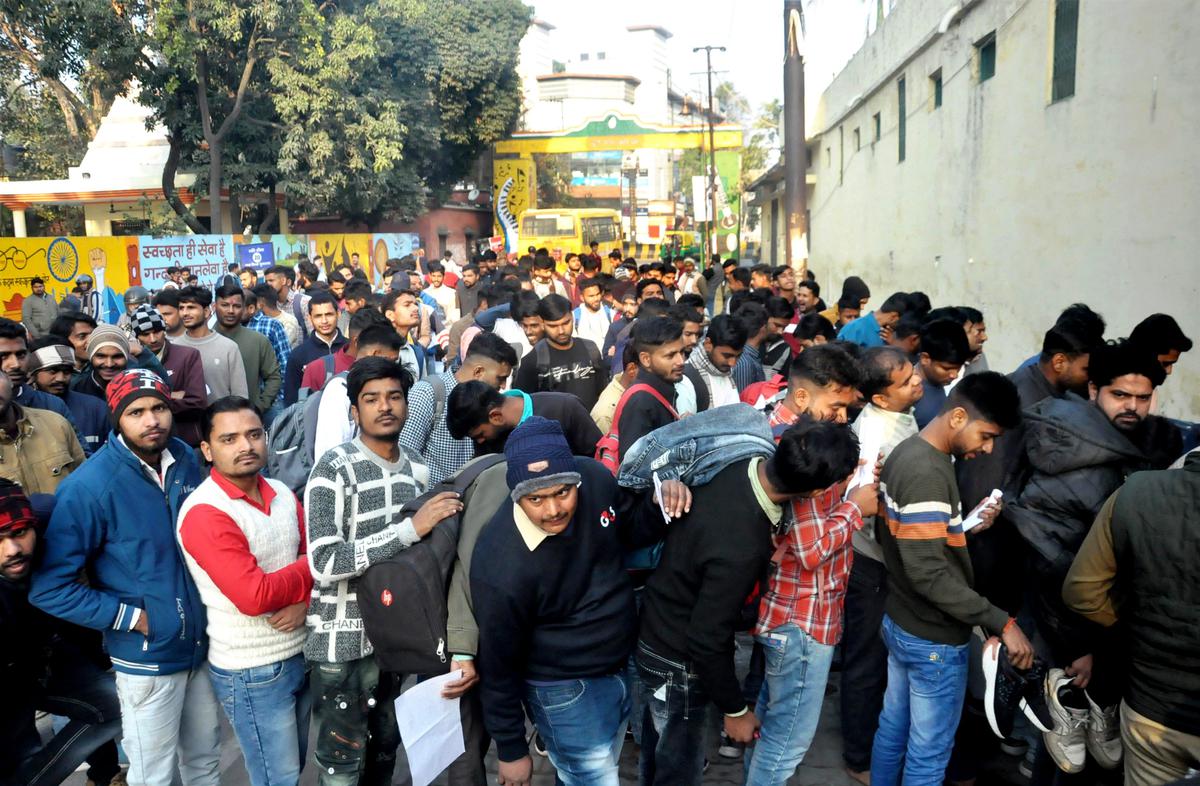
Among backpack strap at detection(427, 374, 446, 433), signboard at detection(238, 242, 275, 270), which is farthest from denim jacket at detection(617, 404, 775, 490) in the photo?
signboard at detection(238, 242, 275, 270)

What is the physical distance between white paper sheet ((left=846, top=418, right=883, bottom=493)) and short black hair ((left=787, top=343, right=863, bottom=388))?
37 cm

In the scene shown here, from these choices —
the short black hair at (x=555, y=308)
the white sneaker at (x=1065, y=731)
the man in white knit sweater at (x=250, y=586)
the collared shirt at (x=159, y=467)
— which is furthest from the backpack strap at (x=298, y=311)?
the white sneaker at (x=1065, y=731)

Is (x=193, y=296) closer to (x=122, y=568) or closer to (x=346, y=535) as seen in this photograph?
(x=122, y=568)

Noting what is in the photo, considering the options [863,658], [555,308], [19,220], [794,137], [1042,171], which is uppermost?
[794,137]

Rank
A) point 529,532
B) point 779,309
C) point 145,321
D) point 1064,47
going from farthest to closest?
point 1064,47, point 779,309, point 145,321, point 529,532

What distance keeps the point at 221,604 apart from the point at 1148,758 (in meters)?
3.09

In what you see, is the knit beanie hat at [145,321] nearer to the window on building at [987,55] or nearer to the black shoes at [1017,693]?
the black shoes at [1017,693]

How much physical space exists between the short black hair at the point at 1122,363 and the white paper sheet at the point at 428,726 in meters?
2.61

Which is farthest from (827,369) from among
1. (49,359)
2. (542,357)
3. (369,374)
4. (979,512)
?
(49,359)

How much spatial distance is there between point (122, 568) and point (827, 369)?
2.64 metres

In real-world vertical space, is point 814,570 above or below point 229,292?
below

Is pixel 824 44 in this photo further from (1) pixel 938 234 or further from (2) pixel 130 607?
(2) pixel 130 607

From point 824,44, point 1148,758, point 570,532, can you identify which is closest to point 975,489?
point 1148,758

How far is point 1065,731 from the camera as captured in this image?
11.4 feet
